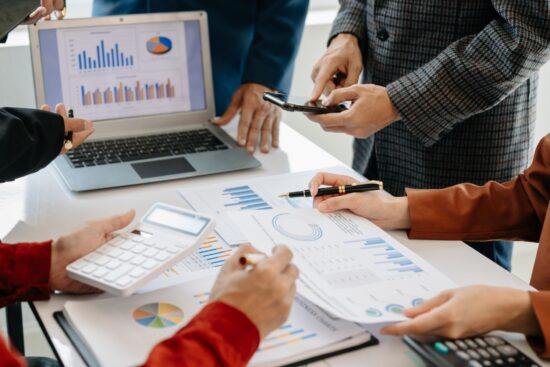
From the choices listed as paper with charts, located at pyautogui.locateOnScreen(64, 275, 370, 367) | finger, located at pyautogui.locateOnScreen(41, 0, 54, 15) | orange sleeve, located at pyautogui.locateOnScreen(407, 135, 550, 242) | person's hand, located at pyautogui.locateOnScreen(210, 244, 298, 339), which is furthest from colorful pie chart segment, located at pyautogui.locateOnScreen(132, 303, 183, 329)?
finger, located at pyautogui.locateOnScreen(41, 0, 54, 15)

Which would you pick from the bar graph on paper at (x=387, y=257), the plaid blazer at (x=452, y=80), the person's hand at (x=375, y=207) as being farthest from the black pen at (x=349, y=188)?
the plaid blazer at (x=452, y=80)

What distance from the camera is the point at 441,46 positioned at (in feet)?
5.27

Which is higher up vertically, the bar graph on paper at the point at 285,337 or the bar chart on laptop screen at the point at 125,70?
the bar chart on laptop screen at the point at 125,70

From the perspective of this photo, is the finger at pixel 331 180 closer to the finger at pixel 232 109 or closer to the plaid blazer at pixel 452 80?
the plaid blazer at pixel 452 80

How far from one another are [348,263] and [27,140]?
61 centimetres

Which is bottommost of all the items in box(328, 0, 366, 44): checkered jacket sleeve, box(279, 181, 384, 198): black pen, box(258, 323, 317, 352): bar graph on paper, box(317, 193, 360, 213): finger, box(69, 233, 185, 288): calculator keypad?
box(258, 323, 317, 352): bar graph on paper

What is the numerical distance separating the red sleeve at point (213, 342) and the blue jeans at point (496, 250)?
869 mm

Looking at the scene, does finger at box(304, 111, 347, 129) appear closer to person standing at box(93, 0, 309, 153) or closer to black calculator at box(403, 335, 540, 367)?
person standing at box(93, 0, 309, 153)

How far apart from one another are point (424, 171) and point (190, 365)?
101cm

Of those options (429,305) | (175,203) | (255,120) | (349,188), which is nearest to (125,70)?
(255,120)

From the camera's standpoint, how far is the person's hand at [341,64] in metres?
1.65

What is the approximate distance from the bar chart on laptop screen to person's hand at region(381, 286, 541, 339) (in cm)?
96

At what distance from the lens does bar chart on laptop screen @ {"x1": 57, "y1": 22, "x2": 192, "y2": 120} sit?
1657mm

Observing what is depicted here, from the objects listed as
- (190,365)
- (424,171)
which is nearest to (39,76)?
(424,171)
